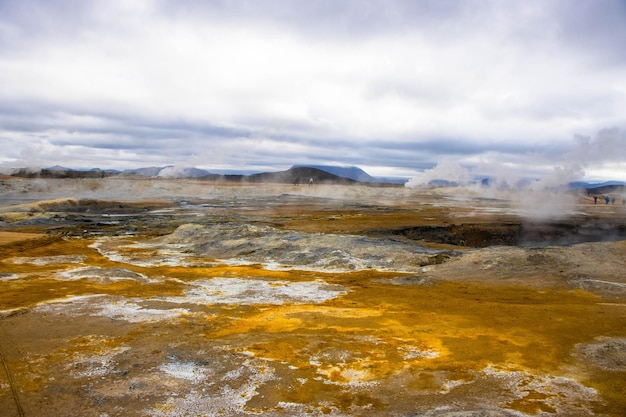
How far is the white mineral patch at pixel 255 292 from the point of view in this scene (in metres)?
13.2

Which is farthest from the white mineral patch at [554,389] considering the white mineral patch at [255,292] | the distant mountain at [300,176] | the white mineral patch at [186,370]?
the distant mountain at [300,176]

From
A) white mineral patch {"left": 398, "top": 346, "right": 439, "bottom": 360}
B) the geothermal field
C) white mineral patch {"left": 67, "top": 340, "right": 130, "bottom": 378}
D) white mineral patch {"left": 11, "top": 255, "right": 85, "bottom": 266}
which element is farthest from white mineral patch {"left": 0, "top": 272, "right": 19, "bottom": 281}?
white mineral patch {"left": 398, "top": 346, "right": 439, "bottom": 360}

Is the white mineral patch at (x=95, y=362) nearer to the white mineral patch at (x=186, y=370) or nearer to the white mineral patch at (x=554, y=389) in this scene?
the white mineral patch at (x=186, y=370)

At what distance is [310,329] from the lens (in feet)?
33.8

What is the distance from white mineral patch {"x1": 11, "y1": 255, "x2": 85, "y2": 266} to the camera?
733 inches

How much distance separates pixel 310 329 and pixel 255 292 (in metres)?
4.31

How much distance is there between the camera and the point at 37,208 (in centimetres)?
4156

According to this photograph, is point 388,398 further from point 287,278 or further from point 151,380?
point 287,278

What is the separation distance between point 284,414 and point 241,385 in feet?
3.82

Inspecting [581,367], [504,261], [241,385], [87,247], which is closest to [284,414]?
[241,385]

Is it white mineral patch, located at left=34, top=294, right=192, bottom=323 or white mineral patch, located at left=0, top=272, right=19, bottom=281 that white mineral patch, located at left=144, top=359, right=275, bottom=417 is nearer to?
white mineral patch, located at left=34, top=294, right=192, bottom=323

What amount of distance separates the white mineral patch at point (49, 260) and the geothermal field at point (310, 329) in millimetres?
81

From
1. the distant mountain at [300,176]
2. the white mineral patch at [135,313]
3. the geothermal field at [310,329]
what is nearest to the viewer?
the geothermal field at [310,329]

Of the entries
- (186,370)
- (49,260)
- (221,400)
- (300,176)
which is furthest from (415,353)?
(300,176)
